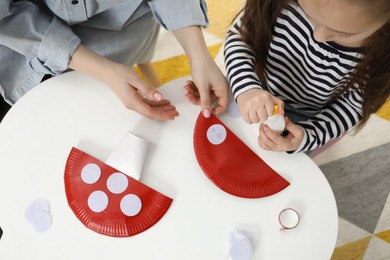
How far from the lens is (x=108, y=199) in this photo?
0.64 meters

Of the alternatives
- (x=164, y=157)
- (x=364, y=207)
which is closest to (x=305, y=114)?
(x=164, y=157)

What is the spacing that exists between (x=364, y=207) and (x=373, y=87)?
622 mm

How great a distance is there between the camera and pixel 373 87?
0.70 meters

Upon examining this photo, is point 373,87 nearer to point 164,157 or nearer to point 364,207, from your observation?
point 164,157

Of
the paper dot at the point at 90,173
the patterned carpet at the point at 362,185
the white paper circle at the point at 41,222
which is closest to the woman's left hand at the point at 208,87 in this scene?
the paper dot at the point at 90,173

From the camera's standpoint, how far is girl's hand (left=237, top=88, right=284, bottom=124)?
661mm

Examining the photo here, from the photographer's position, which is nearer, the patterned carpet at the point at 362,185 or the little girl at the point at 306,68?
the little girl at the point at 306,68

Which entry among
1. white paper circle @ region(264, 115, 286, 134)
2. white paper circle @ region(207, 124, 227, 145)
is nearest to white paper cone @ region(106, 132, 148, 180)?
white paper circle @ region(207, 124, 227, 145)

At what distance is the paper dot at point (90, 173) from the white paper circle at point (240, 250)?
25 centimetres

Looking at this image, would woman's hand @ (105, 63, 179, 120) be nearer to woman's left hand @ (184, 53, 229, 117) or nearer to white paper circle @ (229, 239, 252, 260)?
woman's left hand @ (184, 53, 229, 117)

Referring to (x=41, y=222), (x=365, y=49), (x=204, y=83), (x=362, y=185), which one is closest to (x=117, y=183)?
(x=41, y=222)

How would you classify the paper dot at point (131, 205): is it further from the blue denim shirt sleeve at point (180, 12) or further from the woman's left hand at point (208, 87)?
the blue denim shirt sleeve at point (180, 12)

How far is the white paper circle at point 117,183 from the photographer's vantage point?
2.12 feet

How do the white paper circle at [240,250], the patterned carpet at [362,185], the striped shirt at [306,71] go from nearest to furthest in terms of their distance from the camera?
the white paper circle at [240,250], the striped shirt at [306,71], the patterned carpet at [362,185]
